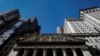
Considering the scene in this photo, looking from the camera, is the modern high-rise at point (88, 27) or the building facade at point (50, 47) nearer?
the building facade at point (50, 47)

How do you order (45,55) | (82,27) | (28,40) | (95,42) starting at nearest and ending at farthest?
1. (45,55)
2. (28,40)
3. (95,42)
4. (82,27)

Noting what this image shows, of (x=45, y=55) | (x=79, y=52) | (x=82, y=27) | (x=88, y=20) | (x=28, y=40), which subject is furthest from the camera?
(x=88, y=20)

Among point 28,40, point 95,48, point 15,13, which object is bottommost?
point 95,48

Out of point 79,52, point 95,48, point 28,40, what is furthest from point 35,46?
point 95,48

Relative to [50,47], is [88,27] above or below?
below

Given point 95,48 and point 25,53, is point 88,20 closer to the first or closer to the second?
point 95,48

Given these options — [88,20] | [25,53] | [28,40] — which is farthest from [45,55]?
[88,20]

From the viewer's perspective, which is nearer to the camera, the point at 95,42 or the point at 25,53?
the point at 25,53

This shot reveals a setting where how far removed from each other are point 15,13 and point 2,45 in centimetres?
4156

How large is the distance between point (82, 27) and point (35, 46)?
4142 centimetres

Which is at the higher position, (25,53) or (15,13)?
(15,13)

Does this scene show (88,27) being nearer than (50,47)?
No

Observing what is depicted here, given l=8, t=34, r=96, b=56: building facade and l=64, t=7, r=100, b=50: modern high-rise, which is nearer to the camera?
l=8, t=34, r=96, b=56: building facade

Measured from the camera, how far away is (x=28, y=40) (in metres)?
47.0
